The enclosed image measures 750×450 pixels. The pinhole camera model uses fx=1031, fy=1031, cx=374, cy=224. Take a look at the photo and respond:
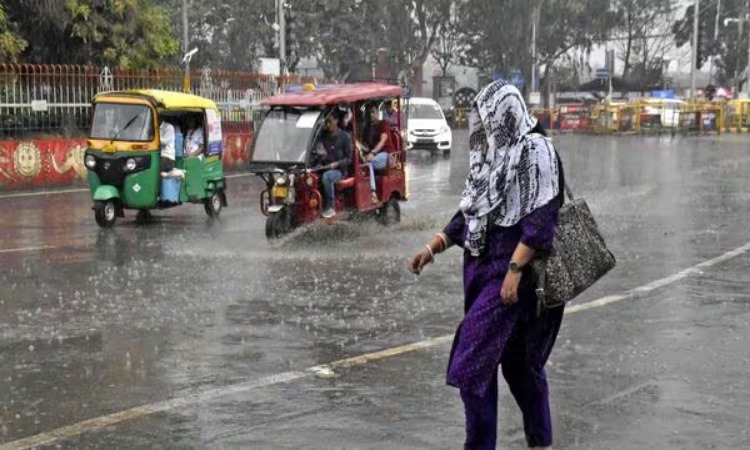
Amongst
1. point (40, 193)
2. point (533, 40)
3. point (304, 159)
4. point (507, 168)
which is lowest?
point (40, 193)

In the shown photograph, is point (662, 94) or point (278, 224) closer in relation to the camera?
point (278, 224)

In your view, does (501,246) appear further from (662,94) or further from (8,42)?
(662,94)

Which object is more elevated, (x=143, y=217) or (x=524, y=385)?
(x=524, y=385)

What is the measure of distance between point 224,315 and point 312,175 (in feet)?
16.0

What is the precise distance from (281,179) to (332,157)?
2.93 feet

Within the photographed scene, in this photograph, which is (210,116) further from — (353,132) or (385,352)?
(385,352)

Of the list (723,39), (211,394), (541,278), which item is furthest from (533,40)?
(541,278)

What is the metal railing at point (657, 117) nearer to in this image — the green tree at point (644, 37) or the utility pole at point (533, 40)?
the utility pole at point (533, 40)

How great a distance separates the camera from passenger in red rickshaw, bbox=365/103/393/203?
14438 mm

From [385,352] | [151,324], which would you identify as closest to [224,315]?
[151,324]

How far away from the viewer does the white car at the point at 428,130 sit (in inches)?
1251

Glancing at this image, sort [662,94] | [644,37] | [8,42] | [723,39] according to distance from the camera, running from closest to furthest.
→ [8,42] → [662,94] → [644,37] → [723,39]

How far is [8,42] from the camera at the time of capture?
23438mm

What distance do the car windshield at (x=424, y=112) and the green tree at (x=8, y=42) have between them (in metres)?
12.8
